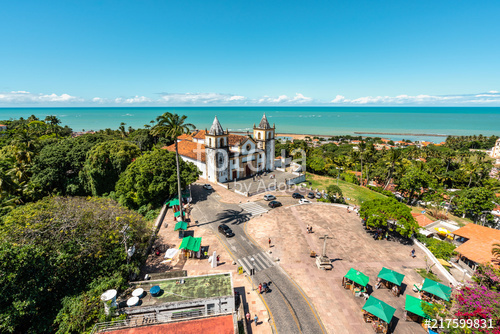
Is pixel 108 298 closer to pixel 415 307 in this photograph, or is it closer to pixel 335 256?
A: pixel 335 256

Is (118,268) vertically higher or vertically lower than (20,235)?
lower

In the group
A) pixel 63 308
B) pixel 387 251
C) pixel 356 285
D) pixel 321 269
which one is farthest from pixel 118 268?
pixel 387 251

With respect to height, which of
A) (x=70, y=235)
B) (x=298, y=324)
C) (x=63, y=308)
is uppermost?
(x=70, y=235)

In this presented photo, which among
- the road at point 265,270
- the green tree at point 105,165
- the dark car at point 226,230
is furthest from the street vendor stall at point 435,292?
the green tree at point 105,165

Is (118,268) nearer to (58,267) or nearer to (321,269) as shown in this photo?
(58,267)

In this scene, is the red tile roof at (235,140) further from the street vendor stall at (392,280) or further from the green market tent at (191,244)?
the street vendor stall at (392,280)

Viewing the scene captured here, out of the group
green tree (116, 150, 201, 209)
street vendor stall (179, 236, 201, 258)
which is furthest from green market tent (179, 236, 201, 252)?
green tree (116, 150, 201, 209)

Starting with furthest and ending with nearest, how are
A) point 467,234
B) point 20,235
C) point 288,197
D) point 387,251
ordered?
point 288,197
point 467,234
point 387,251
point 20,235

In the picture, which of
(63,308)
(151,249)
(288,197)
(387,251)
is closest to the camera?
(63,308)
